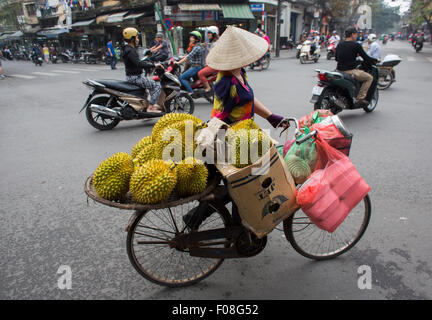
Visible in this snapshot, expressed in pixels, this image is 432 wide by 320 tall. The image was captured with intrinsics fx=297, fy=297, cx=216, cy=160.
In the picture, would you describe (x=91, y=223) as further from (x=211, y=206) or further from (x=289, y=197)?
(x=289, y=197)

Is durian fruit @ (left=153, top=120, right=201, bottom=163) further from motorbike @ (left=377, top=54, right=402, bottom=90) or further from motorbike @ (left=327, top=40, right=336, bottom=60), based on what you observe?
motorbike @ (left=327, top=40, right=336, bottom=60)

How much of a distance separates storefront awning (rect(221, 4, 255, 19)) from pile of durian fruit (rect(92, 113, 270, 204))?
73.1 feet

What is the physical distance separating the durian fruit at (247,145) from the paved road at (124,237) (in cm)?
100

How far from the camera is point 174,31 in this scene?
18.1 metres

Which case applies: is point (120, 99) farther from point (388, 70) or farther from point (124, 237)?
point (388, 70)

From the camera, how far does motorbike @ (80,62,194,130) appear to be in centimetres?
534

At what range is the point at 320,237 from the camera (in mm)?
2461

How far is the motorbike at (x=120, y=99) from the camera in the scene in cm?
534

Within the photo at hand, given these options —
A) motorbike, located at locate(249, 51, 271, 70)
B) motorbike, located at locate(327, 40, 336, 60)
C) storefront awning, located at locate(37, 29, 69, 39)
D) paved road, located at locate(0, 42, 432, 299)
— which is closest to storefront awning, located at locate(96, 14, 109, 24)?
storefront awning, located at locate(37, 29, 69, 39)

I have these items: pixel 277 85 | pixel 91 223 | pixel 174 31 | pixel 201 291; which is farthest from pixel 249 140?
pixel 174 31

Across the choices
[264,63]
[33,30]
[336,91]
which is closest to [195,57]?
[336,91]

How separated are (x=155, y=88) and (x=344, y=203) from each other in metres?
4.66

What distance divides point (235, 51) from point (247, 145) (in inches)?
35.2

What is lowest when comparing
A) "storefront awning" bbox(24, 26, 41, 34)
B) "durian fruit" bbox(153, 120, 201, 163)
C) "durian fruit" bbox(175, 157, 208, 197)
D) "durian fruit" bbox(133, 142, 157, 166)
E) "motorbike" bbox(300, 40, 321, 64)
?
"motorbike" bbox(300, 40, 321, 64)
